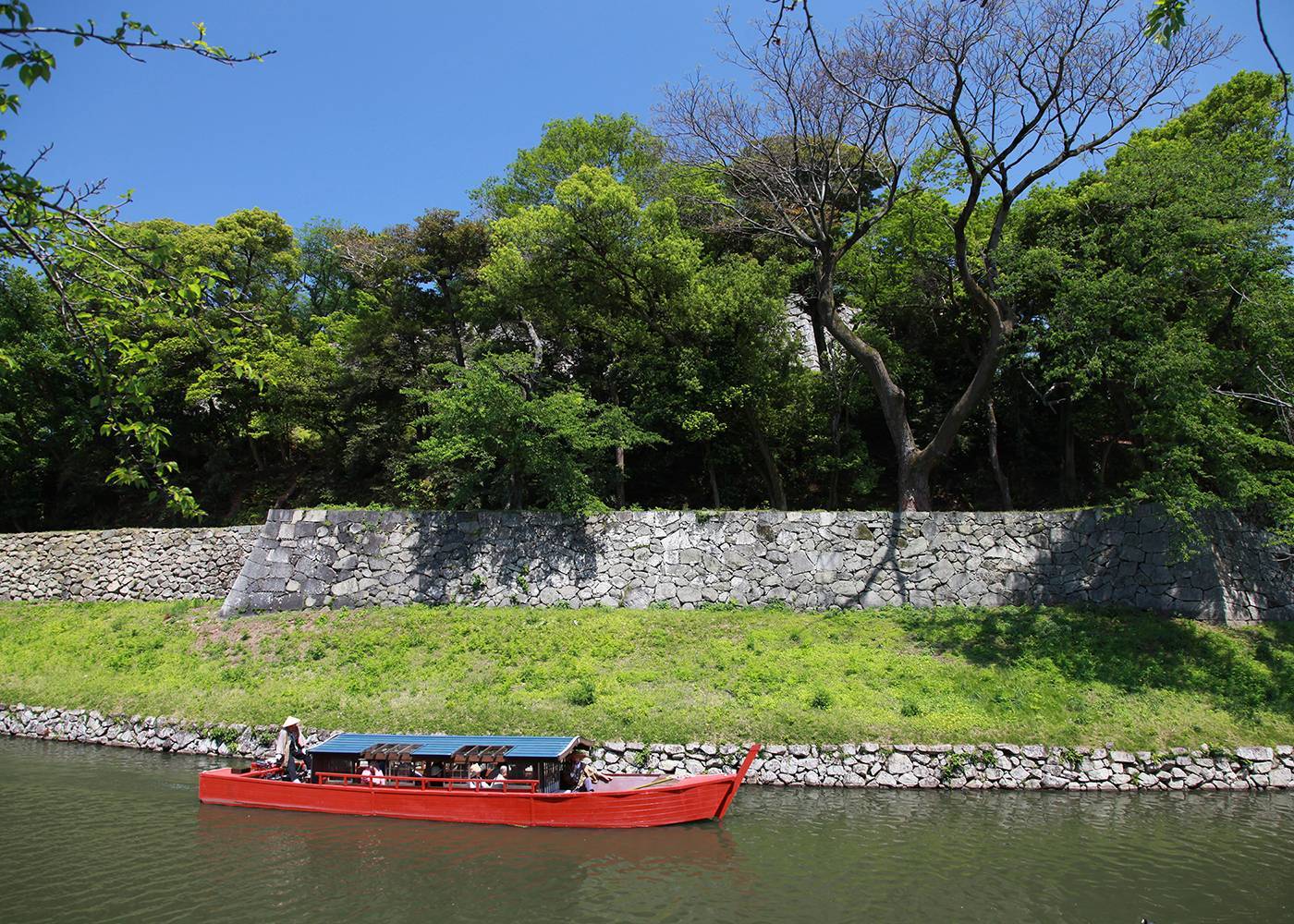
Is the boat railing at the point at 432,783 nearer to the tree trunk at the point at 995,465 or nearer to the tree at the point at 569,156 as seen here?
the tree trunk at the point at 995,465

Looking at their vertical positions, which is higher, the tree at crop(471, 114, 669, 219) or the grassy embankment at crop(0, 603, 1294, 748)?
the tree at crop(471, 114, 669, 219)

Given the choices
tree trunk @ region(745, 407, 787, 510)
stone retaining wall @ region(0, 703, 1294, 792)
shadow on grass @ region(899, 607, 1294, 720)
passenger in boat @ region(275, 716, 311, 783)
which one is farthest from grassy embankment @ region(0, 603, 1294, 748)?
tree trunk @ region(745, 407, 787, 510)

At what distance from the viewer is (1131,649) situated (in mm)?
15219

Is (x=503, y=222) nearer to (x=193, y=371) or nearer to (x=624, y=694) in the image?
(x=193, y=371)

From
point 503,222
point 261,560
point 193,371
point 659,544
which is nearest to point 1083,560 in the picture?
point 659,544

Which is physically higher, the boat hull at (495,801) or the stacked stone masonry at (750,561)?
the stacked stone masonry at (750,561)

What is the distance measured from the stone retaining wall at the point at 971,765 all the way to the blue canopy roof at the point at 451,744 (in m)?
1.65

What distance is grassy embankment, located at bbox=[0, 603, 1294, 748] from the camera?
13484mm

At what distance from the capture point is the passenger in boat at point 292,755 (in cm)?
1237

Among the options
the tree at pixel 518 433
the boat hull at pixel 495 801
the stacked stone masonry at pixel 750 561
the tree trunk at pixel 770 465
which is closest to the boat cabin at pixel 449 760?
the boat hull at pixel 495 801

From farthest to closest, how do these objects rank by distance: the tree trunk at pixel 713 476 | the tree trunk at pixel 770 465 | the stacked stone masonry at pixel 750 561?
1. the tree trunk at pixel 713 476
2. the tree trunk at pixel 770 465
3. the stacked stone masonry at pixel 750 561

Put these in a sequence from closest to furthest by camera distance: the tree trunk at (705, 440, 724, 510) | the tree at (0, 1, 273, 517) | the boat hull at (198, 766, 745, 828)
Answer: the tree at (0, 1, 273, 517), the boat hull at (198, 766, 745, 828), the tree trunk at (705, 440, 724, 510)

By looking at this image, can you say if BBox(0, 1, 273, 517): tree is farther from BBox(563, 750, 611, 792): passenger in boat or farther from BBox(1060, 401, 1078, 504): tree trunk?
BBox(1060, 401, 1078, 504): tree trunk

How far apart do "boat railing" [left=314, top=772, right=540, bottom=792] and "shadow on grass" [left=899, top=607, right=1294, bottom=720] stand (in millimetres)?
8848
